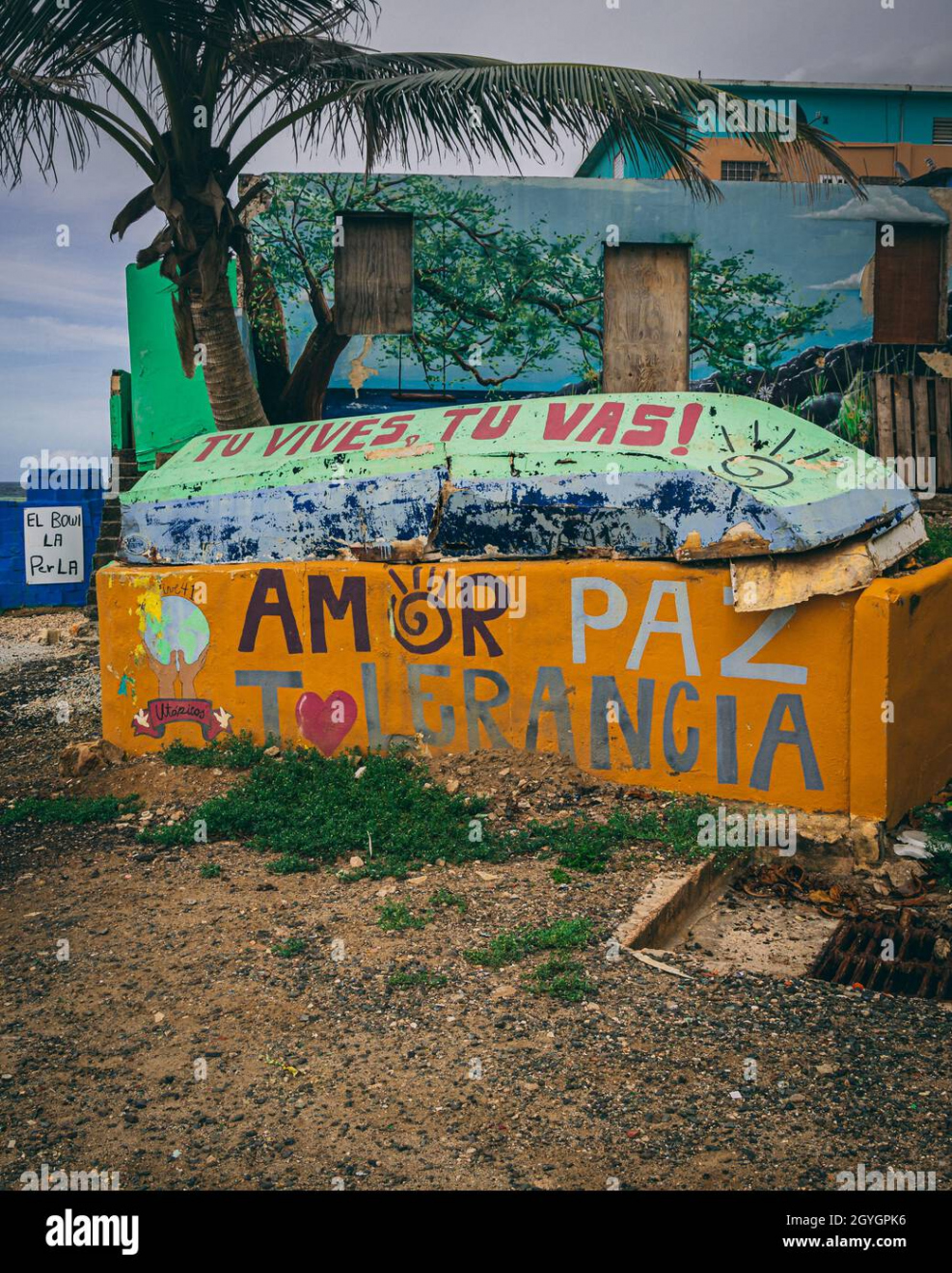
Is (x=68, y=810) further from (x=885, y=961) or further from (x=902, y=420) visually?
(x=902, y=420)

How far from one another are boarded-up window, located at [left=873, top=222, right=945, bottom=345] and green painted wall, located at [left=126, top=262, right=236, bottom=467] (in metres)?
8.34

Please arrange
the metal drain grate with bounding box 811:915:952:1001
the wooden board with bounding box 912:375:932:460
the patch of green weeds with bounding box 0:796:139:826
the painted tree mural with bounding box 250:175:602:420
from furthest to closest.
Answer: the wooden board with bounding box 912:375:932:460
the painted tree mural with bounding box 250:175:602:420
the patch of green weeds with bounding box 0:796:139:826
the metal drain grate with bounding box 811:915:952:1001

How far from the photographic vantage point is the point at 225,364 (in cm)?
887

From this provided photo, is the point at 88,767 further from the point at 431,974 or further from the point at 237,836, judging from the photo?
the point at 431,974

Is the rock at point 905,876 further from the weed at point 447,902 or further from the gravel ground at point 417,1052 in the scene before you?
the weed at point 447,902

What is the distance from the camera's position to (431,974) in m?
4.25

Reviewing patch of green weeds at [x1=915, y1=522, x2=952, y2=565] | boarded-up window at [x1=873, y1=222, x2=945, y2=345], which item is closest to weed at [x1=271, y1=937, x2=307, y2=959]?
patch of green weeds at [x1=915, y1=522, x2=952, y2=565]

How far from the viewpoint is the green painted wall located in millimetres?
12750

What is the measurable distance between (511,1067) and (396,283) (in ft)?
33.7

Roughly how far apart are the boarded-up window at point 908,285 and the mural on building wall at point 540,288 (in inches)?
10.3

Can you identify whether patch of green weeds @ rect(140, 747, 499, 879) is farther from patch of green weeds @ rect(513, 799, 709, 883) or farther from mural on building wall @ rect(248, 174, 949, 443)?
mural on building wall @ rect(248, 174, 949, 443)

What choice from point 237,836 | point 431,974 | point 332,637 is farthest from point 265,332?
point 431,974

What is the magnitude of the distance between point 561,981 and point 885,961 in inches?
62.6

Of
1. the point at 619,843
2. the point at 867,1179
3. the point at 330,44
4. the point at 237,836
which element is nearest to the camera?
the point at 867,1179
